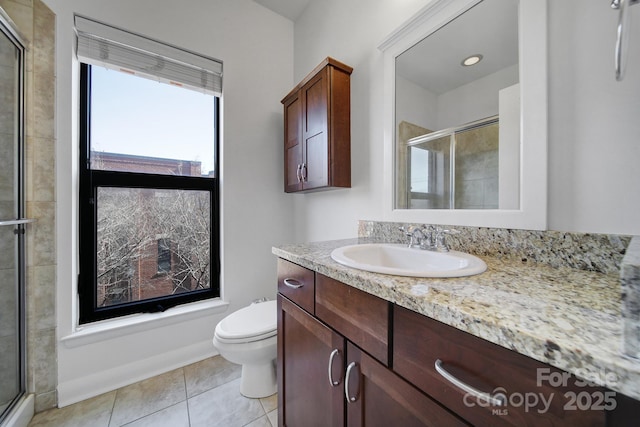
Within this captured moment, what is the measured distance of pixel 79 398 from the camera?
4.29ft

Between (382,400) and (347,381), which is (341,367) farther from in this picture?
(382,400)

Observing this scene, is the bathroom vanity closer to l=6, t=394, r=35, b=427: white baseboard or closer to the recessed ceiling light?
the recessed ceiling light

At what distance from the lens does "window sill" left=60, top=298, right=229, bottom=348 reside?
4.37ft

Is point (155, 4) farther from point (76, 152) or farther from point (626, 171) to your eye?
point (626, 171)

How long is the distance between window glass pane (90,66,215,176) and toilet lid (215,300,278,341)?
108 centimetres

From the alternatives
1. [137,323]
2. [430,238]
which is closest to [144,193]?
[137,323]

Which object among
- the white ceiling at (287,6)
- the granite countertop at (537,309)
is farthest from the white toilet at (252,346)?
the white ceiling at (287,6)

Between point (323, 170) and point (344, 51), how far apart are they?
813 millimetres

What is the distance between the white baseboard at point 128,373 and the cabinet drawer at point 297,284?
1.14 m

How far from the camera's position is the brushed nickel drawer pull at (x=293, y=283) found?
2.88ft

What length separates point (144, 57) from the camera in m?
1.50

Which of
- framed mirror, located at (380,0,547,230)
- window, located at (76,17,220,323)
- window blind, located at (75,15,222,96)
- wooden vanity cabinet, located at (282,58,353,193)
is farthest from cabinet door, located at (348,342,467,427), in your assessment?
window blind, located at (75,15,222,96)

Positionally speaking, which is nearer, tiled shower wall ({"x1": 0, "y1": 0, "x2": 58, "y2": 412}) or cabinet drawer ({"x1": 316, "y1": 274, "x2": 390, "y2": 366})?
cabinet drawer ({"x1": 316, "y1": 274, "x2": 390, "y2": 366})

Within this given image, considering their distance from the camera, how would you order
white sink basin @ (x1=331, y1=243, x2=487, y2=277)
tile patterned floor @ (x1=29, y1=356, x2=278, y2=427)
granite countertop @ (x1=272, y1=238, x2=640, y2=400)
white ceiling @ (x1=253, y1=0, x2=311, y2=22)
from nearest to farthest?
granite countertop @ (x1=272, y1=238, x2=640, y2=400) → white sink basin @ (x1=331, y1=243, x2=487, y2=277) → tile patterned floor @ (x1=29, y1=356, x2=278, y2=427) → white ceiling @ (x1=253, y1=0, x2=311, y2=22)
